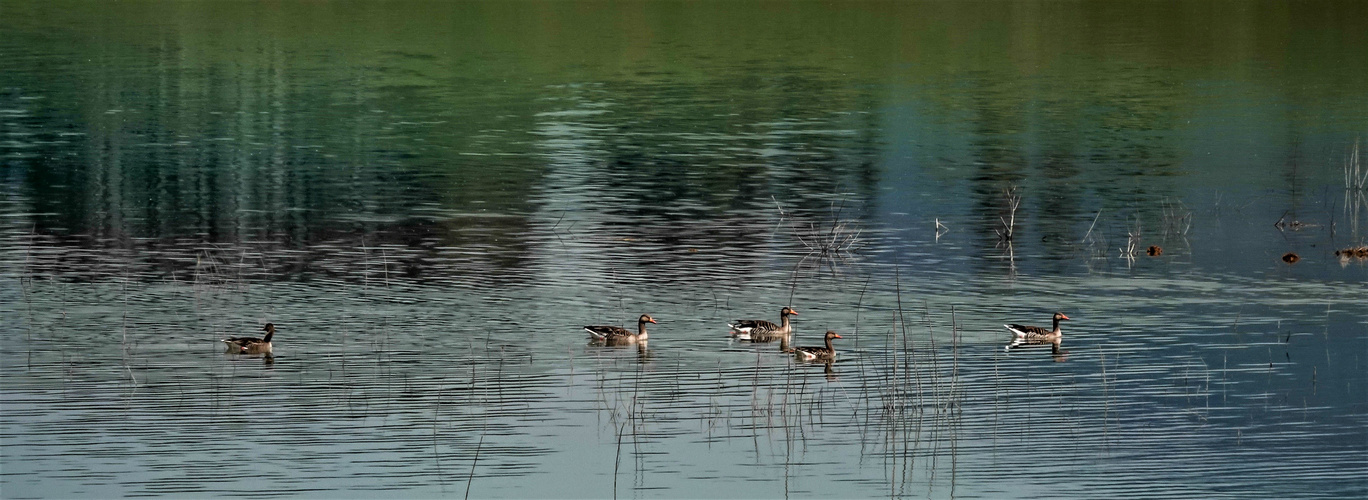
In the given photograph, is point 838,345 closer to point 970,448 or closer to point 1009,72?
point 970,448

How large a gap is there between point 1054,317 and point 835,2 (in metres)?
93.3

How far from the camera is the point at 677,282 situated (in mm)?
31547

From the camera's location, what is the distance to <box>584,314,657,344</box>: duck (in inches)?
997

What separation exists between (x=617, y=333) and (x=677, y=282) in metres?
6.31

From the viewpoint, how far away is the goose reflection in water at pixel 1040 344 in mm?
25203

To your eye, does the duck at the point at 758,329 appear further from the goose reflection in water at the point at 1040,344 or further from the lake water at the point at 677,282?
the goose reflection in water at the point at 1040,344

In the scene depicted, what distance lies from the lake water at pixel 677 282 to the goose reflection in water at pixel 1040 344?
0.27 metres

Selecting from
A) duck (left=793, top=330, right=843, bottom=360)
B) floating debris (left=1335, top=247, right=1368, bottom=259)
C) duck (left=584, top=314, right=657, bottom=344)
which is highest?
floating debris (left=1335, top=247, right=1368, bottom=259)

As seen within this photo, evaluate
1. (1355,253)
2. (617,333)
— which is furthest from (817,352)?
(1355,253)

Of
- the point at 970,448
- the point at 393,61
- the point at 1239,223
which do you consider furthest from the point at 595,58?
the point at 970,448

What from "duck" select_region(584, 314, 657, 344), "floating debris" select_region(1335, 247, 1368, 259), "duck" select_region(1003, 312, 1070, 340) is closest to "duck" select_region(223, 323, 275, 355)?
"duck" select_region(584, 314, 657, 344)

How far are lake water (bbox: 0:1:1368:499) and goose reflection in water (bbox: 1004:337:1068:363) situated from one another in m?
0.27

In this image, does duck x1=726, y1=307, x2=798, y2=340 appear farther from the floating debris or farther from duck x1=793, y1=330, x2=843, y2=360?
the floating debris

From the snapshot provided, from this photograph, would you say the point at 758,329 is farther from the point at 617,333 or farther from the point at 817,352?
the point at 617,333
